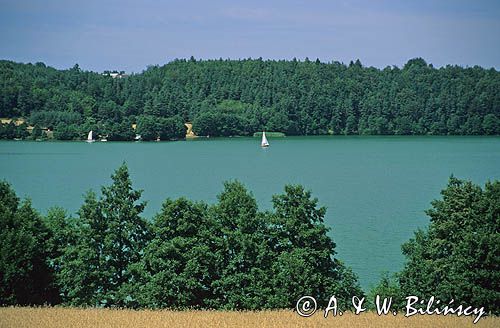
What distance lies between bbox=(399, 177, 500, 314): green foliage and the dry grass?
404 cm

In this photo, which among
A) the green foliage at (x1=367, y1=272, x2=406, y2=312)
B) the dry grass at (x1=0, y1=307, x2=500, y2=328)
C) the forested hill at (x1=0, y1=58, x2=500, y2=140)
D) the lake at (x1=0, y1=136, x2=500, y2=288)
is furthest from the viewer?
the forested hill at (x1=0, y1=58, x2=500, y2=140)

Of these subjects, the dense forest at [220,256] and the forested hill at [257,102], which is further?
the forested hill at [257,102]

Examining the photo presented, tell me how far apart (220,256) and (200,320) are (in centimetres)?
659

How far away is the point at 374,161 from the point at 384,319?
77431 mm

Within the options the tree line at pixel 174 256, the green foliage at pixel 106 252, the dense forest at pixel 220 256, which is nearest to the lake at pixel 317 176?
the dense forest at pixel 220 256

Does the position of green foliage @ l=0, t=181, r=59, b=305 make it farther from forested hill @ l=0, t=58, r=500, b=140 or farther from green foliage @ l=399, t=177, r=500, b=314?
forested hill @ l=0, t=58, r=500, b=140

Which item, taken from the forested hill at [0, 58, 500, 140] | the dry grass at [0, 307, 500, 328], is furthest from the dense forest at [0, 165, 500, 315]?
the forested hill at [0, 58, 500, 140]

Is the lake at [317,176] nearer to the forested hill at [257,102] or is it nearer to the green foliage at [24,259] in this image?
the green foliage at [24,259]

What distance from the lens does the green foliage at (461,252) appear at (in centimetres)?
2220

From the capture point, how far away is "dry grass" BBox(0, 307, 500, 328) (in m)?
17.2

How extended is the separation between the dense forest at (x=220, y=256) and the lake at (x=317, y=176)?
6.92m

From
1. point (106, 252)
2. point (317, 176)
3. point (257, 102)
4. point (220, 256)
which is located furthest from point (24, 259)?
point (257, 102)

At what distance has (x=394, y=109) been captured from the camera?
576 feet

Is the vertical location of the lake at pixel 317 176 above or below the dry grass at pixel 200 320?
below
